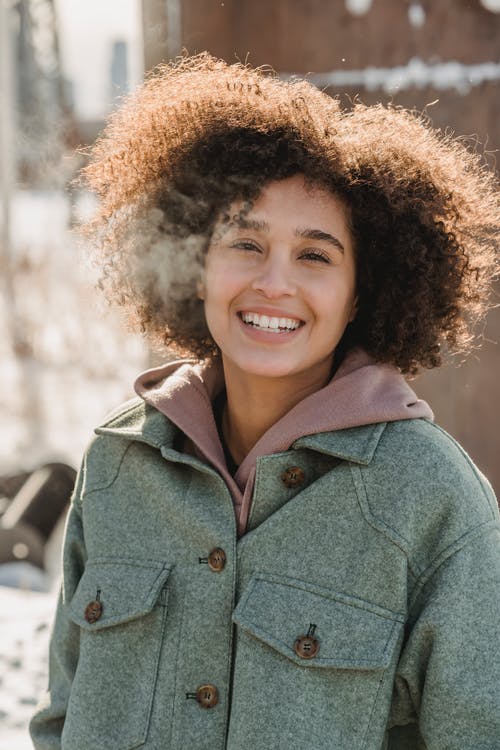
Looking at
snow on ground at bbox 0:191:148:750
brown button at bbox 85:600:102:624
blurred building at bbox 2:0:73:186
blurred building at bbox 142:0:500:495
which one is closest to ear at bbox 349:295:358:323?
brown button at bbox 85:600:102:624

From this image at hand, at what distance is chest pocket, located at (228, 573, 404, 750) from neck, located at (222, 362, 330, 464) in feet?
1.37

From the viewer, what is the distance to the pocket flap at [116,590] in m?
1.88

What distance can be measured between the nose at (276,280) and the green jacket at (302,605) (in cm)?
30

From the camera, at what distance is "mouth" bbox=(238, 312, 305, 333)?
184cm

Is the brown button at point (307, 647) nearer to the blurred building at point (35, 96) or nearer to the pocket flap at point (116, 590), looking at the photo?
the pocket flap at point (116, 590)

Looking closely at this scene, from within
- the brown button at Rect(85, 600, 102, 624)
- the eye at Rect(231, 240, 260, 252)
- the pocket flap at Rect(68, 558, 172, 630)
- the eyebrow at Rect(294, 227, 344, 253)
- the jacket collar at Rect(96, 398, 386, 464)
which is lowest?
the brown button at Rect(85, 600, 102, 624)

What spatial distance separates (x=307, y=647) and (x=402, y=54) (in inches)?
93.2

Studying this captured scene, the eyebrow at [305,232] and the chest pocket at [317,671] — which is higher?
the eyebrow at [305,232]

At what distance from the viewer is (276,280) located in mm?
1806

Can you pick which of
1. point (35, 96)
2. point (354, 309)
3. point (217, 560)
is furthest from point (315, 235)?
point (35, 96)

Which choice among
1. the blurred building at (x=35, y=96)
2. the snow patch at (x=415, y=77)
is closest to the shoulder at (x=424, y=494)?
the snow patch at (x=415, y=77)

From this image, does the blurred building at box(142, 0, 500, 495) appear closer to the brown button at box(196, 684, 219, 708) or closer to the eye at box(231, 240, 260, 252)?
the eye at box(231, 240, 260, 252)

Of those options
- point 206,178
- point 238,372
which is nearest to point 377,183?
point 206,178

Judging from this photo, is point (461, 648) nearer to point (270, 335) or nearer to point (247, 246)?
point (270, 335)
